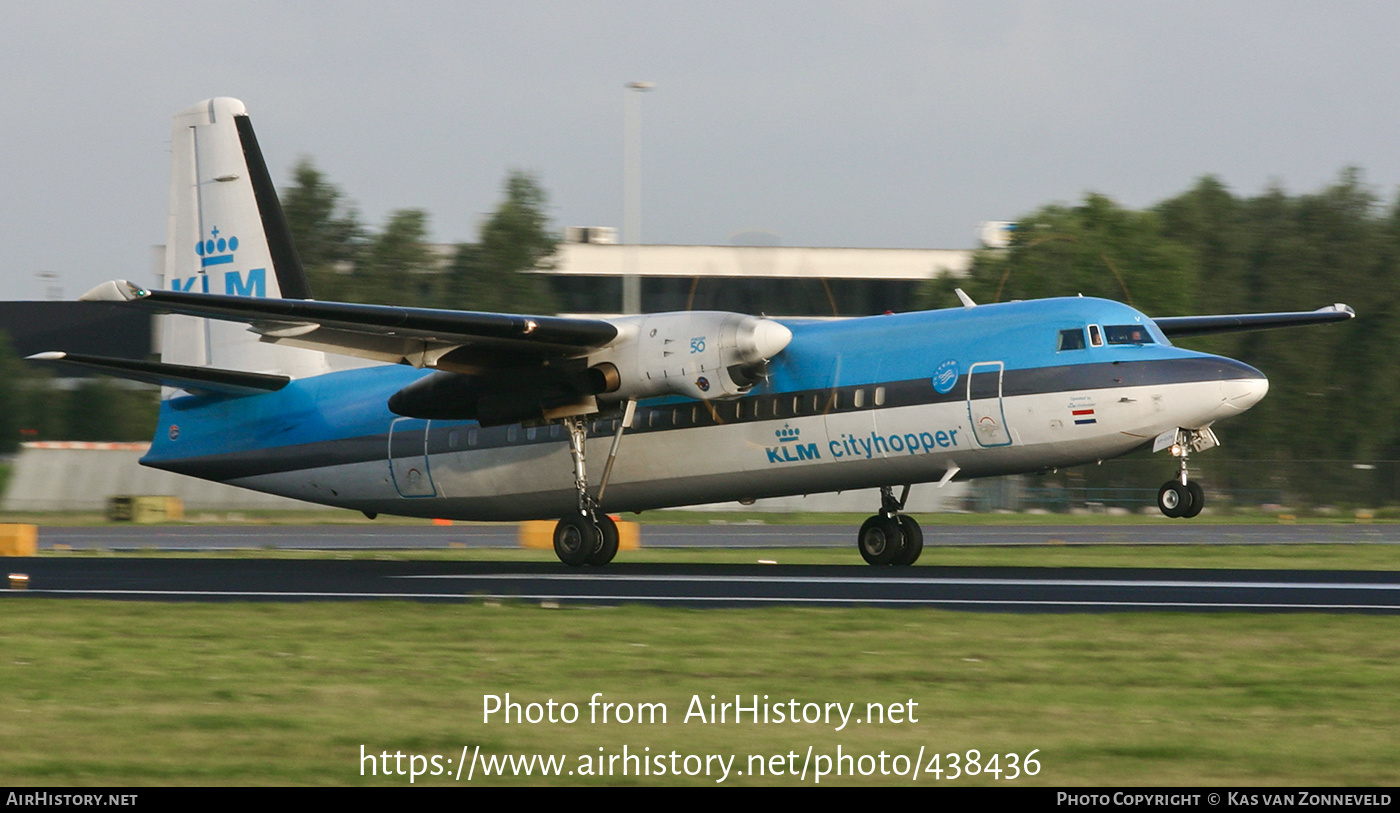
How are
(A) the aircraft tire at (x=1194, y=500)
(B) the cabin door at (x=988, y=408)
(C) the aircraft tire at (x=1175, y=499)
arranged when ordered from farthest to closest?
(B) the cabin door at (x=988, y=408)
(C) the aircraft tire at (x=1175, y=499)
(A) the aircraft tire at (x=1194, y=500)

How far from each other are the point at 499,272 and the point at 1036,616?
202 feet

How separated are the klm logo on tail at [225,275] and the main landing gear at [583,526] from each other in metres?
7.77

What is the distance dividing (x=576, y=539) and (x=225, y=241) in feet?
32.0

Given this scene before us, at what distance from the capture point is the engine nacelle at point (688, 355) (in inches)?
841

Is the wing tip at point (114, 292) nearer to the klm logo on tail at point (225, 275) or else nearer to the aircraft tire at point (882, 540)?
the klm logo on tail at point (225, 275)

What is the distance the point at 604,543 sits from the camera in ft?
76.9

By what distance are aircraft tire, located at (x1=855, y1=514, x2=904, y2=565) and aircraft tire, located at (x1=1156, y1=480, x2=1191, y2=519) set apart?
5.35 metres

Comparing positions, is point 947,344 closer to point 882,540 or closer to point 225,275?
point 882,540

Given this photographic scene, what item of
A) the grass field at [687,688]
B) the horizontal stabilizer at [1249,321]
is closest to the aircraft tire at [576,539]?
the grass field at [687,688]

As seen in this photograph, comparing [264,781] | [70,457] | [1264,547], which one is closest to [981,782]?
[264,781]

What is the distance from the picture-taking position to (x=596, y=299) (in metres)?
75.3

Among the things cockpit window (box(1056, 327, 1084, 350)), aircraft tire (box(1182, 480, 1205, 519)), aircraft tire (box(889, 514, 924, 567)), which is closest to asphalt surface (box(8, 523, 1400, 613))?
aircraft tire (box(889, 514, 924, 567))

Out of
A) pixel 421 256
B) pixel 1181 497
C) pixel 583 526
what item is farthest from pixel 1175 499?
pixel 421 256

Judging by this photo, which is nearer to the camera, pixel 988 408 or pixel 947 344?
pixel 988 408
